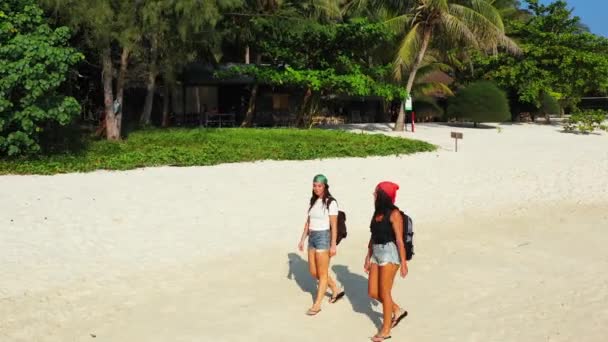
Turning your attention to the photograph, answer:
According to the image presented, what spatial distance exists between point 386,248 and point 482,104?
27.8 metres

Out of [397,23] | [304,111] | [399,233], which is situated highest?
[397,23]

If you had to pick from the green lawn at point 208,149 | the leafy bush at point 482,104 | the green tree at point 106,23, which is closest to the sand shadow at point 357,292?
the green lawn at point 208,149

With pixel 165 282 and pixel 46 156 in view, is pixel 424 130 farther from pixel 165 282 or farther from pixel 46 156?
pixel 165 282

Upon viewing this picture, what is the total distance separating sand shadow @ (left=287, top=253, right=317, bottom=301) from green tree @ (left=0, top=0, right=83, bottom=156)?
9247 mm

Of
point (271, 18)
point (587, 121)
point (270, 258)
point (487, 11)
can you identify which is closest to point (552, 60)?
point (587, 121)

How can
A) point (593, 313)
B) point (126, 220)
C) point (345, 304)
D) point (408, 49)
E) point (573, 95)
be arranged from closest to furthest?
1. point (593, 313)
2. point (345, 304)
3. point (126, 220)
4. point (408, 49)
5. point (573, 95)

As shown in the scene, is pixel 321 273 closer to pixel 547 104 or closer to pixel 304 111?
pixel 304 111

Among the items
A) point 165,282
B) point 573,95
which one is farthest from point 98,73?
point 573,95

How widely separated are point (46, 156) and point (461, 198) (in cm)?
1068

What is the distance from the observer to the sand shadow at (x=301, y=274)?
6961mm

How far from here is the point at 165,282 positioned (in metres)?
7.07

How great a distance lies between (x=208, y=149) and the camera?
17.1 meters

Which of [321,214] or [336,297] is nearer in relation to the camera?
[321,214]

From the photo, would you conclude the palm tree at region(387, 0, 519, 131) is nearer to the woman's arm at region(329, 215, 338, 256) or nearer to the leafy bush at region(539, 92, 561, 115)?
the leafy bush at region(539, 92, 561, 115)
